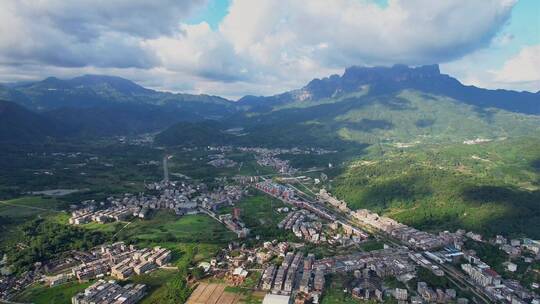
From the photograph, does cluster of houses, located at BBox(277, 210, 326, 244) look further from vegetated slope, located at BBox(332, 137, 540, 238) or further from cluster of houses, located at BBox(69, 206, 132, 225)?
cluster of houses, located at BBox(69, 206, 132, 225)

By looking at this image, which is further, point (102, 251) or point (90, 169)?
point (90, 169)

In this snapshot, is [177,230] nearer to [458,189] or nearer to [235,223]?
[235,223]

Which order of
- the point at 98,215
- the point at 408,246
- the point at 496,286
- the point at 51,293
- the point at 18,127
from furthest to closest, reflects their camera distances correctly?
the point at 18,127
the point at 98,215
the point at 408,246
the point at 496,286
the point at 51,293

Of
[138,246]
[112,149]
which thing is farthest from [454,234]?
[112,149]

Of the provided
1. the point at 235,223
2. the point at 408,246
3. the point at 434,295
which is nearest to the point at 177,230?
the point at 235,223

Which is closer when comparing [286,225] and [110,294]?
[110,294]

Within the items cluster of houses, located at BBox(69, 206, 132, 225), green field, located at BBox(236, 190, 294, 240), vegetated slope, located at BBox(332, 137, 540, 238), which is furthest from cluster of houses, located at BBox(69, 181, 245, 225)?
vegetated slope, located at BBox(332, 137, 540, 238)

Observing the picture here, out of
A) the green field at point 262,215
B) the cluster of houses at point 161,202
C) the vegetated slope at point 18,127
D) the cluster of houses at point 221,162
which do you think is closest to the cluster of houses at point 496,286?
the green field at point 262,215

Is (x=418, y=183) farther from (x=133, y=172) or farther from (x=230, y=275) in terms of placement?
(x=133, y=172)
